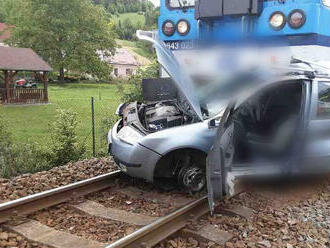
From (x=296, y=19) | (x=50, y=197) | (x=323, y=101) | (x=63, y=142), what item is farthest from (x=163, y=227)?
(x=63, y=142)

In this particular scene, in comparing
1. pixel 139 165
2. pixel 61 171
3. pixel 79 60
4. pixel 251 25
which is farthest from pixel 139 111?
pixel 79 60

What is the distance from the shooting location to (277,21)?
5.23 m

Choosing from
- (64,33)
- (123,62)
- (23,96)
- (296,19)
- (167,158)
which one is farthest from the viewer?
(123,62)

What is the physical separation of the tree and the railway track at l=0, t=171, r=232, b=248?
4399cm

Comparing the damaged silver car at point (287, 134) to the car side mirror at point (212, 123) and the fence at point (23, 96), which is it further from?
the fence at point (23, 96)

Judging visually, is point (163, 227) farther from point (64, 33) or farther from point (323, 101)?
point (64, 33)

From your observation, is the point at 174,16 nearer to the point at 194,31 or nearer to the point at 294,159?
the point at 194,31

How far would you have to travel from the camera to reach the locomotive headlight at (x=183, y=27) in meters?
6.12

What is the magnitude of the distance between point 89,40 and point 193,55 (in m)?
47.3

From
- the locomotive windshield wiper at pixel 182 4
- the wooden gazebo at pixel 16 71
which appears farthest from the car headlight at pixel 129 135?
the wooden gazebo at pixel 16 71

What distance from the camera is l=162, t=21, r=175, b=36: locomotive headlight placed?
632 cm

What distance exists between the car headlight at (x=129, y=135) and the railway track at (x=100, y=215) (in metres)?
0.83

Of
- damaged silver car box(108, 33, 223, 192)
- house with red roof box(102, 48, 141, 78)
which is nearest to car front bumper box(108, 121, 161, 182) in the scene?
damaged silver car box(108, 33, 223, 192)

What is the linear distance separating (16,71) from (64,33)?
71.2 feet
